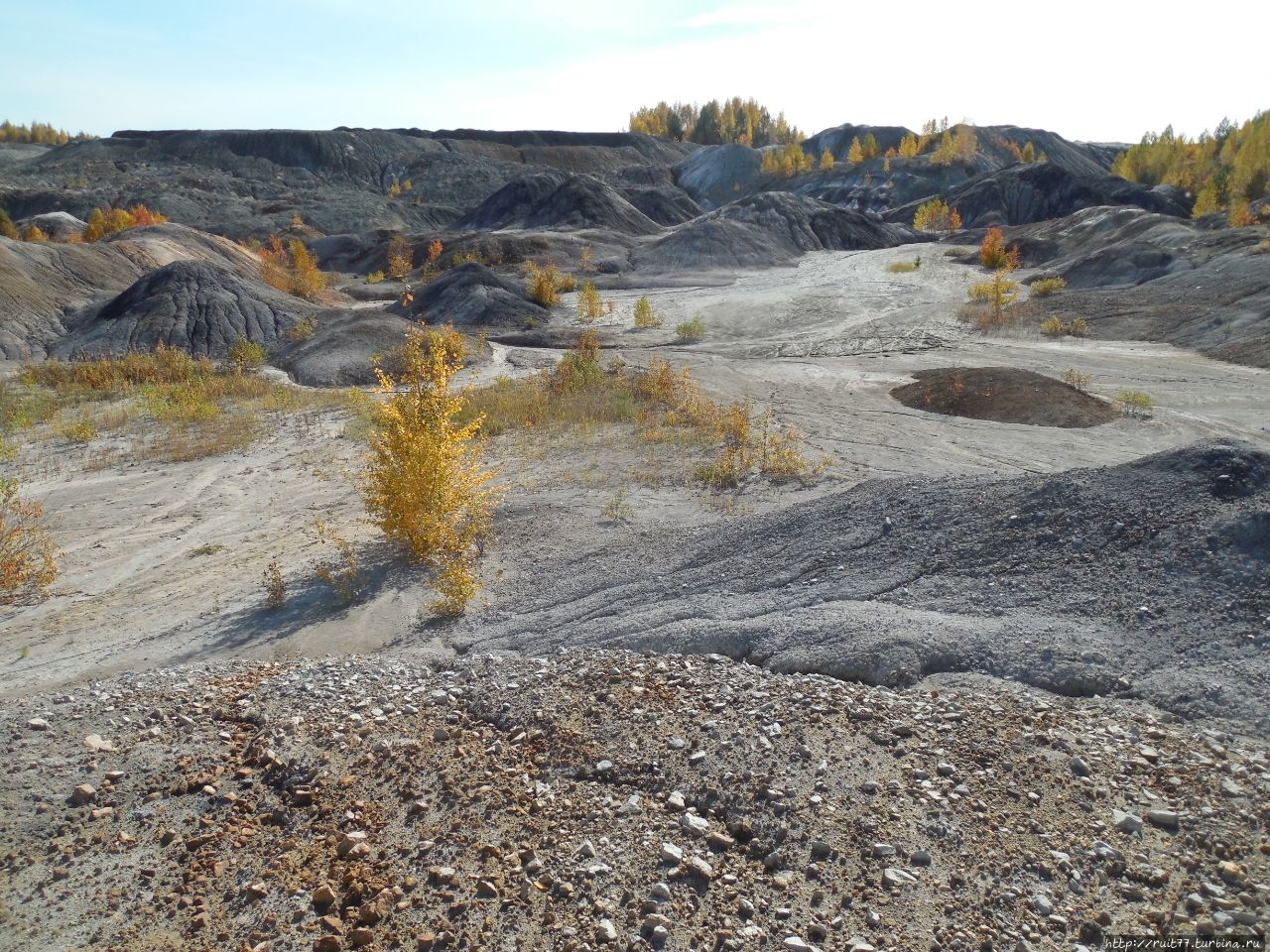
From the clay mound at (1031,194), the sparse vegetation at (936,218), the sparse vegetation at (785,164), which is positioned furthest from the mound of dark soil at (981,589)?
the sparse vegetation at (785,164)

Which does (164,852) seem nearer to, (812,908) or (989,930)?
(812,908)

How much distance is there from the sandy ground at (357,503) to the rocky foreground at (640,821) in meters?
2.11

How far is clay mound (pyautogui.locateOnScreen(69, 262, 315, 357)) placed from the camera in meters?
22.6

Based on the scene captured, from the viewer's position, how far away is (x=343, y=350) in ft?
69.8

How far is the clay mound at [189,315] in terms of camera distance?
74.3 feet

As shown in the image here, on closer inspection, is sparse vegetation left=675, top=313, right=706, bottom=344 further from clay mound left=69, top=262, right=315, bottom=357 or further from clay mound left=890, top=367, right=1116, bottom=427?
clay mound left=69, top=262, right=315, bottom=357

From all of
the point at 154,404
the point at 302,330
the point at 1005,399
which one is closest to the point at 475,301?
the point at 302,330

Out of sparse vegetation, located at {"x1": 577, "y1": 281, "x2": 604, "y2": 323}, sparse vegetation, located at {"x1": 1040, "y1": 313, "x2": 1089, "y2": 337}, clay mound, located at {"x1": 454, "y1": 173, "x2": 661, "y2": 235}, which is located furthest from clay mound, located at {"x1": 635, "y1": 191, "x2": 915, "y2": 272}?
sparse vegetation, located at {"x1": 1040, "y1": 313, "x2": 1089, "y2": 337}

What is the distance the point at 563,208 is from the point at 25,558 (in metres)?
49.0

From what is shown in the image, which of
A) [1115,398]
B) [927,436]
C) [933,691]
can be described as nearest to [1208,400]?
[1115,398]

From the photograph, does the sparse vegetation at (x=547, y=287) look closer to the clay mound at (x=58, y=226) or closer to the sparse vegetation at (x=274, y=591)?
the sparse vegetation at (x=274, y=591)

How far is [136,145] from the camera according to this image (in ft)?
264

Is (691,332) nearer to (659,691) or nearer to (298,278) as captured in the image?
(298,278)

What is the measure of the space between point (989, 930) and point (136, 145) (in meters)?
99.7
